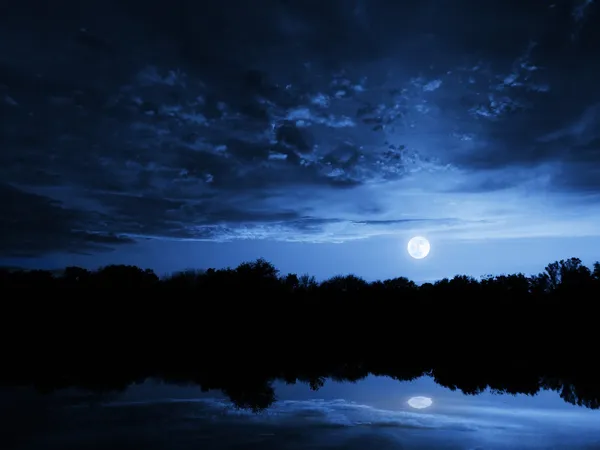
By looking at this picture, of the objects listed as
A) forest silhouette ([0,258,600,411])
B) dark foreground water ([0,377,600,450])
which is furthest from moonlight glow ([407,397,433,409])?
forest silhouette ([0,258,600,411])

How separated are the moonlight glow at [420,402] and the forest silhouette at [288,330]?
194 inches

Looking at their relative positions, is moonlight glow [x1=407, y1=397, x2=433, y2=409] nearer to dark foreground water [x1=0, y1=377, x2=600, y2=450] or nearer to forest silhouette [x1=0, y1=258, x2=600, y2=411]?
dark foreground water [x1=0, y1=377, x2=600, y2=450]

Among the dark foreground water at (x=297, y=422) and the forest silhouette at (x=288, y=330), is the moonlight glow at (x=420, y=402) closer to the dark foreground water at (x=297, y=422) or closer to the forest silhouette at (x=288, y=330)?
the dark foreground water at (x=297, y=422)

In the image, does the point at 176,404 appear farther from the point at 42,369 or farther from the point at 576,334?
the point at 576,334

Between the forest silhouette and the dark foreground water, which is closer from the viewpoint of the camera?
the dark foreground water

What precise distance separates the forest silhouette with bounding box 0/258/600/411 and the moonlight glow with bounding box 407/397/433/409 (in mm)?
4934

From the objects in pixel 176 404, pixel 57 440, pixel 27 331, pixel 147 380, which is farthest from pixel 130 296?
pixel 57 440

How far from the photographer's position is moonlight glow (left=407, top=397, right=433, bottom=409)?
23.9m

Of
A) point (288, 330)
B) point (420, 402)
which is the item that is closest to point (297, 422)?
point (420, 402)

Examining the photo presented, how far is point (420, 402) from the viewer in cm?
2517

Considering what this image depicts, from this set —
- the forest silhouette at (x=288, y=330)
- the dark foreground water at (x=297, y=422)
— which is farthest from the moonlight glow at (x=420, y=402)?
the forest silhouette at (x=288, y=330)

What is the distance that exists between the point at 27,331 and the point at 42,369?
44734mm

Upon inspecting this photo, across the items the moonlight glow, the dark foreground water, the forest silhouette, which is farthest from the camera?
the forest silhouette

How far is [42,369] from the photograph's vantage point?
3903cm
